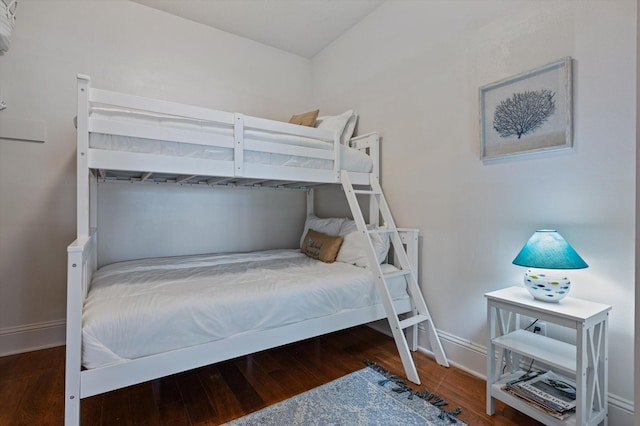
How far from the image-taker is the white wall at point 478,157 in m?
1.34

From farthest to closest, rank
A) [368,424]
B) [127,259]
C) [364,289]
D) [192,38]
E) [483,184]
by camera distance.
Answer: [192,38] → [127,259] → [364,289] → [483,184] → [368,424]

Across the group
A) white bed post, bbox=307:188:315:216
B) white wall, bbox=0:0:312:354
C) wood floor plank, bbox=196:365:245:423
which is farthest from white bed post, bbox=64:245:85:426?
white bed post, bbox=307:188:315:216

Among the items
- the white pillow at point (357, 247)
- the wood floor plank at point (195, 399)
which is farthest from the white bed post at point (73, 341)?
the white pillow at point (357, 247)

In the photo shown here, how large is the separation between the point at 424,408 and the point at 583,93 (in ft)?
5.78

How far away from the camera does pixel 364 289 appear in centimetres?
201

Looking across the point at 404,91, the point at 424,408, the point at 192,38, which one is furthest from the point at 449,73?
the point at 192,38

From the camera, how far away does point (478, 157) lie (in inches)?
74.1

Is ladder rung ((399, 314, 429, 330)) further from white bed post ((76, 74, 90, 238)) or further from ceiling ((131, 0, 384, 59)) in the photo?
ceiling ((131, 0, 384, 59))

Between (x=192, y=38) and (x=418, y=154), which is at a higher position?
(x=192, y=38)

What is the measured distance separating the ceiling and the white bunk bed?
1.31m

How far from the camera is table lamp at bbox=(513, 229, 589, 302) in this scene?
132cm

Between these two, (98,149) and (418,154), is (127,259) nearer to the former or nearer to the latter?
(98,149)

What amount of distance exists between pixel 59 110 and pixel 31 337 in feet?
5.68

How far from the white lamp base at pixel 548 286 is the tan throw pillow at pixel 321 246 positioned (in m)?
1.36
